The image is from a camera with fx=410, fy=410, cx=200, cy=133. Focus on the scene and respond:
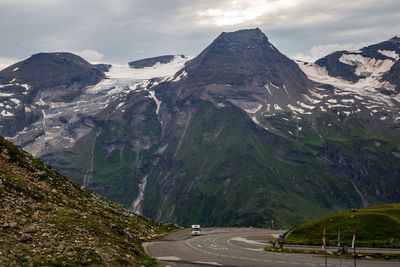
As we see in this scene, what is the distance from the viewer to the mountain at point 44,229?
110 feet

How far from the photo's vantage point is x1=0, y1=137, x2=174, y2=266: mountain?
33.4m

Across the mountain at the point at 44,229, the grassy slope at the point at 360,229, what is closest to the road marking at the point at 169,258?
the mountain at the point at 44,229

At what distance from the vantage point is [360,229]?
67.2 m

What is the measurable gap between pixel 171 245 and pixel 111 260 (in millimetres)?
31875

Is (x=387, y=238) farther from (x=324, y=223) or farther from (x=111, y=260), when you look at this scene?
(x=111, y=260)

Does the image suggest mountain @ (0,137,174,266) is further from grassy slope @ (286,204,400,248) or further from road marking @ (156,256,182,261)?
grassy slope @ (286,204,400,248)

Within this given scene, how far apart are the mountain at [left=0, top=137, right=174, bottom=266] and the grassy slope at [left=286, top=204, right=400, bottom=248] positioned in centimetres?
3288

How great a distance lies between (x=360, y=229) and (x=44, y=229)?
1987 inches

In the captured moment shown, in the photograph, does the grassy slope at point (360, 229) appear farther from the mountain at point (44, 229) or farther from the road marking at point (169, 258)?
the mountain at point (44, 229)

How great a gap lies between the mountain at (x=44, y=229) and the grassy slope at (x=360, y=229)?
32.9 meters

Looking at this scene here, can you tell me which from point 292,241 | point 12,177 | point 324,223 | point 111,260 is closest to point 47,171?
point 12,177

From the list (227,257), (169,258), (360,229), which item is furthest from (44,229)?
(360,229)

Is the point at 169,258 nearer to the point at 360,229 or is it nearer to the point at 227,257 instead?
the point at 227,257

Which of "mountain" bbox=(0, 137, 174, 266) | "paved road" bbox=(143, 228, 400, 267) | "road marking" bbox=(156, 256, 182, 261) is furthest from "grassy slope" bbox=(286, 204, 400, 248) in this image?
"mountain" bbox=(0, 137, 174, 266)
